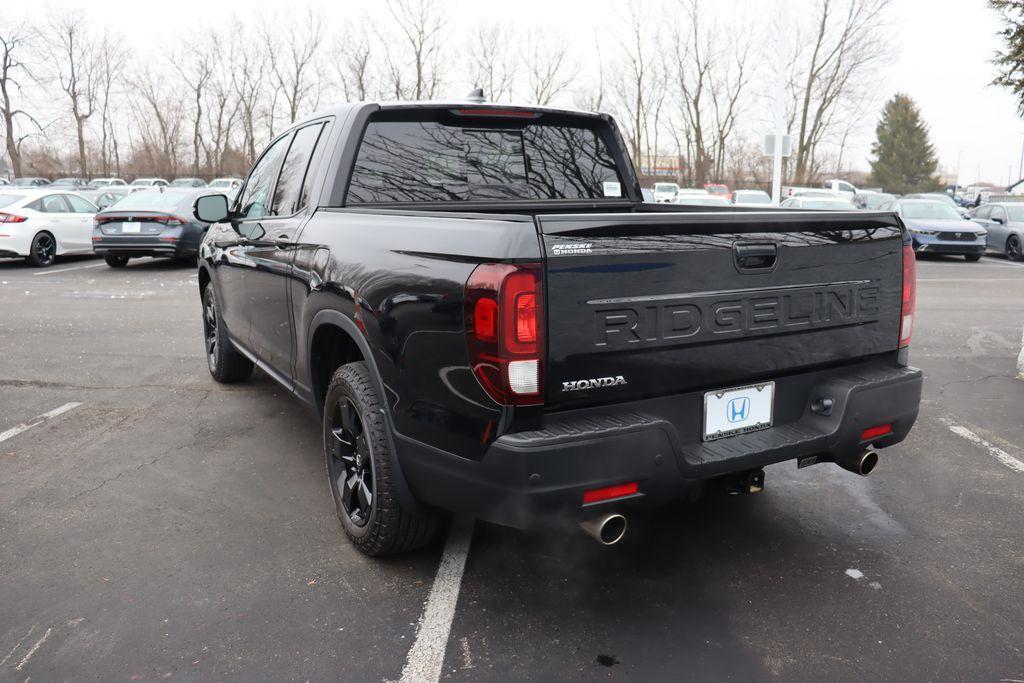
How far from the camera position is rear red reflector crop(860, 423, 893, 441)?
3076 millimetres

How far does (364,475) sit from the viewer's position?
3301mm

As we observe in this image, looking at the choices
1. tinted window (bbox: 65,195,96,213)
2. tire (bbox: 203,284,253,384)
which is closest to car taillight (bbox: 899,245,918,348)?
tire (bbox: 203,284,253,384)

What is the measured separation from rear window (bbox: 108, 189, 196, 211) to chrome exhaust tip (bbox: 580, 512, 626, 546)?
14.4 m

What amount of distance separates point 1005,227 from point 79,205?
21185mm

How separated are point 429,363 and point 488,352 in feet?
1.05

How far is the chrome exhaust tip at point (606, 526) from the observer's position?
256 cm

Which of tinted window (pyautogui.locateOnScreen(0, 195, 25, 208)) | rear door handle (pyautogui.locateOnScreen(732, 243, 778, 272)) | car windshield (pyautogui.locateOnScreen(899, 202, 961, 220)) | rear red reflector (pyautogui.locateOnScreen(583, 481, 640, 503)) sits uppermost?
tinted window (pyautogui.locateOnScreen(0, 195, 25, 208))

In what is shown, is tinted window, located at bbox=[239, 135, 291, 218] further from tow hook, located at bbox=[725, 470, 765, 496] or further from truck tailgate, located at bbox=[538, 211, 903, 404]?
tow hook, located at bbox=[725, 470, 765, 496]

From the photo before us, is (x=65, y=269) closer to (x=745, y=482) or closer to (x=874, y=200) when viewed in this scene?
(x=745, y=482)

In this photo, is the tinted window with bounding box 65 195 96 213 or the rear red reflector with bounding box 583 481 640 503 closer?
the rear red reflector with bounding box 583 481 640 503

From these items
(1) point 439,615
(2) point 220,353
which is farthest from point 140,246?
(1) point 439,615

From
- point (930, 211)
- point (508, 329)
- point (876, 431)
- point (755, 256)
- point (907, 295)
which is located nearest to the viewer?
point (508, 329)

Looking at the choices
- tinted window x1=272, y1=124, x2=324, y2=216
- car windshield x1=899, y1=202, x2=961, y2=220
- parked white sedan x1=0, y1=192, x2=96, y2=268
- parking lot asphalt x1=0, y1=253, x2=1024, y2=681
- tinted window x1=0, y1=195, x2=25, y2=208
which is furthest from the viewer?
car windshield x1=899, y1=202, x2=961, y2=220

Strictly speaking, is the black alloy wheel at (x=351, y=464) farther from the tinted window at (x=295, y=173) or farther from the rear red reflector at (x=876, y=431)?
the rear red reflector at (x=876, y=431)
